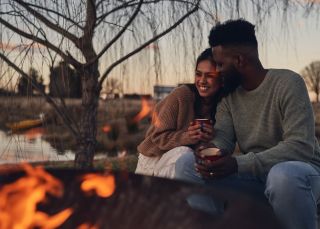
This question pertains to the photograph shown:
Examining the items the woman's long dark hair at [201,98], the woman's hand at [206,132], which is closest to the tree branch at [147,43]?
the woman's long dark hair at [201,98]

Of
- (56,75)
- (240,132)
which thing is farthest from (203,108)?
(56,75)

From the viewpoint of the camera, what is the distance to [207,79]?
119 inches

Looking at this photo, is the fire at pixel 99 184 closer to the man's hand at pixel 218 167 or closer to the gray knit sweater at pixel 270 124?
the man's hand at pixel 218 167

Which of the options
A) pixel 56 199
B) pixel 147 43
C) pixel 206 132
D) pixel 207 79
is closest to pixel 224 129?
pixel 206 132

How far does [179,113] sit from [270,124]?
0.65 metres

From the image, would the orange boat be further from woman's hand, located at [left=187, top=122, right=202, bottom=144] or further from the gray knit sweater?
the gray knit sweater

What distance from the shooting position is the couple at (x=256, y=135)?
2.25 m

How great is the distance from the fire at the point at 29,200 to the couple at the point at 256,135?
2.31 feet

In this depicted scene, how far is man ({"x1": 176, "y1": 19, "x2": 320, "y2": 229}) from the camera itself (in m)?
2.24

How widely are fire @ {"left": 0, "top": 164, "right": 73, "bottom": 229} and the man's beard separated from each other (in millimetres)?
1088

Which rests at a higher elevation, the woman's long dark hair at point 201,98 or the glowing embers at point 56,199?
the woman's long dark hair at point 201,98

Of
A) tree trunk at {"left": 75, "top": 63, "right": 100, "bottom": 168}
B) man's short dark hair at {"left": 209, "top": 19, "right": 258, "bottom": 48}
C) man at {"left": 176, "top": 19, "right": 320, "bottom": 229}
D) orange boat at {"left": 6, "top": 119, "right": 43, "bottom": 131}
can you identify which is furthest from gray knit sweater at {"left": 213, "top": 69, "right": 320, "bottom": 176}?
orange boat at {"left": 6, "top": 119, "right": 43, "bottom": 131}

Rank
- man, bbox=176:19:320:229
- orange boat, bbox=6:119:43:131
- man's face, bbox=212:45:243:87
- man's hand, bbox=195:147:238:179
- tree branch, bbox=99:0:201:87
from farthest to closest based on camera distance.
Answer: tree branch, bbox=99:0:201:87 < orange boat, bbox=6:119:43:131 < man's face, bbox=212:45:243:87 < man's hand, bbox=195:147:238:179 < man, bbox=176:19:320:229

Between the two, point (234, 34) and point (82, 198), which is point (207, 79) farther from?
point (82, 198)
